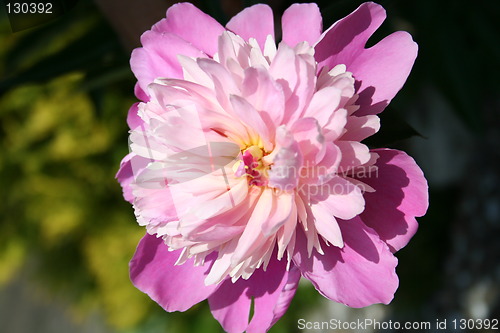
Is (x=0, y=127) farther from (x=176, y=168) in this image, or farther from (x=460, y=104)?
(x=176, y=168)

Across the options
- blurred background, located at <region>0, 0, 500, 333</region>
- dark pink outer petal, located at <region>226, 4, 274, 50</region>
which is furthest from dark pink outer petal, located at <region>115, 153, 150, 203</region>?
blurred background, located at <region>0, 0, 500, 333</region>

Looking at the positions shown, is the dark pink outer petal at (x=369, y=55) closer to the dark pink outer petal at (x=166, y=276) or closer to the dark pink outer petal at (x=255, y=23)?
the dark pink outer petal at (x=255, y=23)

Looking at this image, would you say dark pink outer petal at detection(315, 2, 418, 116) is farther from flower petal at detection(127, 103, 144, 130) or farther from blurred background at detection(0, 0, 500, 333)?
blurred background at detection(0, 0, 500, 333)

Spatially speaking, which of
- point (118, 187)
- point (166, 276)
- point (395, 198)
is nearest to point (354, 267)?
point (395, 198)

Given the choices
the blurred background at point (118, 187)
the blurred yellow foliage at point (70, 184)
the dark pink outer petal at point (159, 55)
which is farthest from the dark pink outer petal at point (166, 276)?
the blurred yellow foliage at point (70, 184)

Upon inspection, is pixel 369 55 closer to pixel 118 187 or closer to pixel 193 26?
pixel 193 26

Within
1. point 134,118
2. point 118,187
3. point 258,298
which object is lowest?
point 118,187
